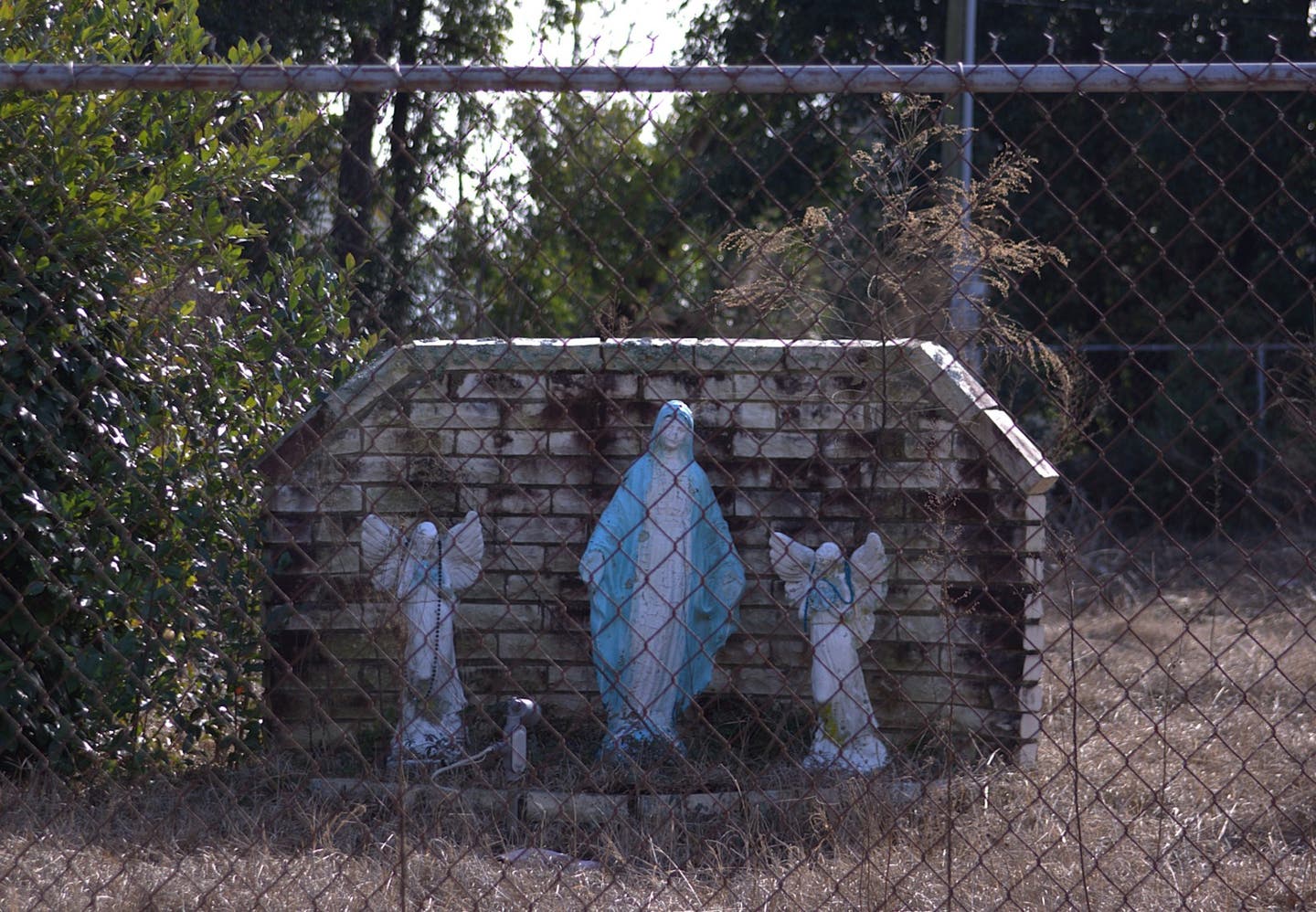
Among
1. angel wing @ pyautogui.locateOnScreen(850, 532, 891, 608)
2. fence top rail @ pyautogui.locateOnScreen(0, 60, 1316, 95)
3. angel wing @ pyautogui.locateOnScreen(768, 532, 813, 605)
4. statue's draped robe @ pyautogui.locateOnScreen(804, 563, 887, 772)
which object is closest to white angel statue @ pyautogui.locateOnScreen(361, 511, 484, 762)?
angel wing @ pyautogui.locateOnScreen(768, 532, 813, 605)

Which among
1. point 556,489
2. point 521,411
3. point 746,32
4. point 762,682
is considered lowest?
point 762,682

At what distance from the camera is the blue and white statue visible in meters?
4.07

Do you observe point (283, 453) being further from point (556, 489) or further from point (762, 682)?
point (762, 682)

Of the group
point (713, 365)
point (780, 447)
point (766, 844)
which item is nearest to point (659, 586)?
point (780, 447)

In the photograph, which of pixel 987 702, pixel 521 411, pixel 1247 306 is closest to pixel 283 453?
pixel 521 411

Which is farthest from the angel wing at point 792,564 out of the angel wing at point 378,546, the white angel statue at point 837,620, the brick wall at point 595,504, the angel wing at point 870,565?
the angel wing at point 378,546

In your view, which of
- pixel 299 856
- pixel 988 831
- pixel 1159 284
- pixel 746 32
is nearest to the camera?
pixel 299 856

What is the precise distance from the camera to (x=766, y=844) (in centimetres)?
334

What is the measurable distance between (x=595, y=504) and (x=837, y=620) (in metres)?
1.07

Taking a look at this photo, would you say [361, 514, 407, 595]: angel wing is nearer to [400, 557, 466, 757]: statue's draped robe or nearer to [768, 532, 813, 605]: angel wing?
[400, 557, 466, 757]: statue's draped robe

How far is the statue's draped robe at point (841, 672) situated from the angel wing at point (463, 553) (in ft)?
3.58

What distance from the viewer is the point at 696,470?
13.7ft

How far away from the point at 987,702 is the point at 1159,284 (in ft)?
26.2

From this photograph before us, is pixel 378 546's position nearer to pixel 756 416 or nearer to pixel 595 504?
pixel 595 504
